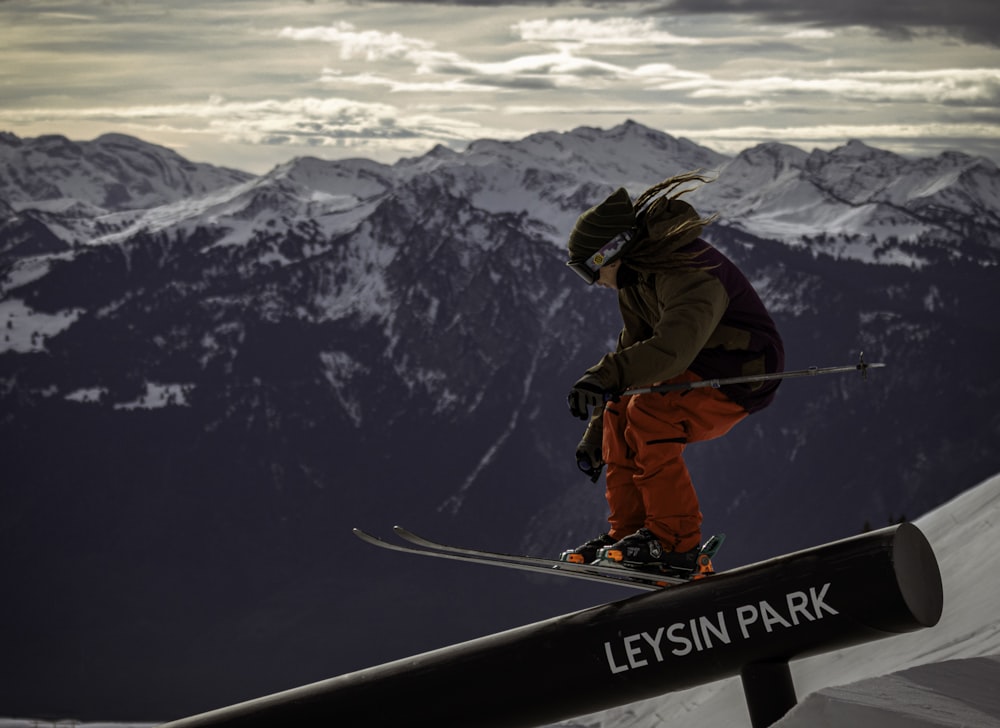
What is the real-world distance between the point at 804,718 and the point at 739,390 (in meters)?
2.26

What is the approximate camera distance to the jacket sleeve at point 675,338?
660cm

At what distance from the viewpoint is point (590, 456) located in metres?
7.81

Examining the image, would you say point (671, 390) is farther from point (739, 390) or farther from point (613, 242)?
point (613, 242)

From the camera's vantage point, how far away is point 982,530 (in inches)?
711

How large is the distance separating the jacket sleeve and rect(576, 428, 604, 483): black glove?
115 centimetres

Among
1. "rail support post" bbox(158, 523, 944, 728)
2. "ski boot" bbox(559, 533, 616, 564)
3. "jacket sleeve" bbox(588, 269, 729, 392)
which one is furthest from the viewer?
"ski boot" bbox(559, 533, 616, 564)

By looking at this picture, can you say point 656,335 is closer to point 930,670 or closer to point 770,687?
point 770,687

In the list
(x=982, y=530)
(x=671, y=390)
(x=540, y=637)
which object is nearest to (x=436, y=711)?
(x=540, y=637)

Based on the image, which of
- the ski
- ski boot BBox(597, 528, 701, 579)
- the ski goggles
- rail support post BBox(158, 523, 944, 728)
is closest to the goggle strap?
the ski goggles

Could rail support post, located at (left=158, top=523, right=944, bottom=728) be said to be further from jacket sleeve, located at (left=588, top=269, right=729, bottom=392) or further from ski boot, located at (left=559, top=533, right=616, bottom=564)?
jacket sleeve, located at (left=588, top=269, right=729, bottom=392)

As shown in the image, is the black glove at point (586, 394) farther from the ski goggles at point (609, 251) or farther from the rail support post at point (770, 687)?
the rail support post at point (770, 687)

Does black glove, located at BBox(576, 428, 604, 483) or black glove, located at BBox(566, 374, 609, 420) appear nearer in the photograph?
black glove, located at BBox(566, 374, 609, 420)

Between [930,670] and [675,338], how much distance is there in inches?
90.1

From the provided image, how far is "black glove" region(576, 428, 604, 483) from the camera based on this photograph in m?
7.79
